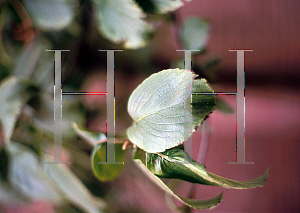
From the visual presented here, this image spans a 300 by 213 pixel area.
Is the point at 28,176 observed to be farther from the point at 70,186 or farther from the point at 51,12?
the point at 51,12

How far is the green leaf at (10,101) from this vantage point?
18 centimetres

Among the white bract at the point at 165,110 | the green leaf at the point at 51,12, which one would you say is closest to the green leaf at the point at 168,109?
the white bract at the point at 165,110

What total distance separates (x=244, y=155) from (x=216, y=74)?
0.26ft

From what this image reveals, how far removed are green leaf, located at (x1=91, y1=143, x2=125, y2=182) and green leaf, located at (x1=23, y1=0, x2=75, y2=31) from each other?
12 cm

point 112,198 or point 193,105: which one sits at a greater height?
point 193,105

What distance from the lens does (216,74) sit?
0.19m

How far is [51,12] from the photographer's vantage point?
0.59ft

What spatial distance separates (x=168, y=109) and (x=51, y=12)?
141 mm

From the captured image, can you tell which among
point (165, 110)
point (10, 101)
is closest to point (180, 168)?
point (165, 110)

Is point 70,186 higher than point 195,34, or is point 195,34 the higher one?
point 195,34

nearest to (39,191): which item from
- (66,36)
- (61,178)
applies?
(61,178)

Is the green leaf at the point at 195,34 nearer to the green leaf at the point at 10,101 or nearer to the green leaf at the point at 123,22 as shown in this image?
the green leaf at the point at 123,22

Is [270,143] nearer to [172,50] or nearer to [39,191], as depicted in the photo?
[172,50]

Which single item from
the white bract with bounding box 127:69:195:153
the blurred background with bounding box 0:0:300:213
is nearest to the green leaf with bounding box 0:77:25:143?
the blurred background with bounding box 0:0:300:213
